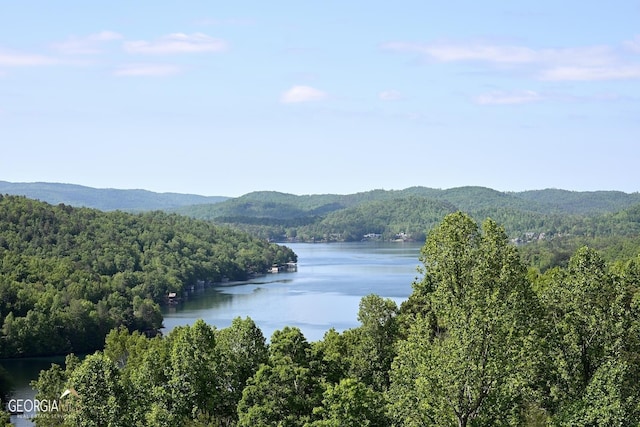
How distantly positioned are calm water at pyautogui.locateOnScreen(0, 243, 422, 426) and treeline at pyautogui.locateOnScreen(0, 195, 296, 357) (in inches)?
115

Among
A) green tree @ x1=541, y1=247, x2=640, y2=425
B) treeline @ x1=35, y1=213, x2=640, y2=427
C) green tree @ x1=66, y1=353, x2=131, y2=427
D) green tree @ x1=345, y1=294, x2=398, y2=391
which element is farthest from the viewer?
green tree @ x1=345, y1=294, x2=398, y2=391

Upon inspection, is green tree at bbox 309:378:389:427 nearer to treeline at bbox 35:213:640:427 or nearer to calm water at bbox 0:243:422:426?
treeline at bbox 35:213:640:427

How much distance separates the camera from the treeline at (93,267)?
56125mm

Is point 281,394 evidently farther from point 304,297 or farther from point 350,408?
point 304,297

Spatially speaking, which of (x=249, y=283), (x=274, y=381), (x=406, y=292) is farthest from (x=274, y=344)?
(x=249, y=283)

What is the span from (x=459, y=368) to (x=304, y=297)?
65.2 metres

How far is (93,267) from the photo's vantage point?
85375 millimetres

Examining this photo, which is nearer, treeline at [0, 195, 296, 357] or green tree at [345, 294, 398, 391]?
green tree at [345, 294, 398, 391]

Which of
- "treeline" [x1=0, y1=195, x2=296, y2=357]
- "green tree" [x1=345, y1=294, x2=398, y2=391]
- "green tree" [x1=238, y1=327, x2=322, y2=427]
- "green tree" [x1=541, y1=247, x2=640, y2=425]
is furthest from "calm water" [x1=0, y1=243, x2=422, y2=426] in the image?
"green tree" [x1=541, y1=247, x2=640, y2=425]

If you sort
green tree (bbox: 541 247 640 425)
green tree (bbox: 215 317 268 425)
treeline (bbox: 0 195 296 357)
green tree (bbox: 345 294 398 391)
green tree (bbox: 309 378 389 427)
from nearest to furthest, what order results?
green tree (bbox: 541 247 640 425) → green tree (bbox: 309 378 389 427) → green tree (bbox: 215 317 268 425) → green tree (bbox: 345 294 398 391) → treeline (bbox: 0 195 296 357)

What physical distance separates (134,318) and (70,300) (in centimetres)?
506

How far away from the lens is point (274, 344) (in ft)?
73.8

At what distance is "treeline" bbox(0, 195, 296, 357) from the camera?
184 feet

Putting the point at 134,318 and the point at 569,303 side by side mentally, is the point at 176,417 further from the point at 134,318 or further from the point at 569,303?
the point at 134,318
